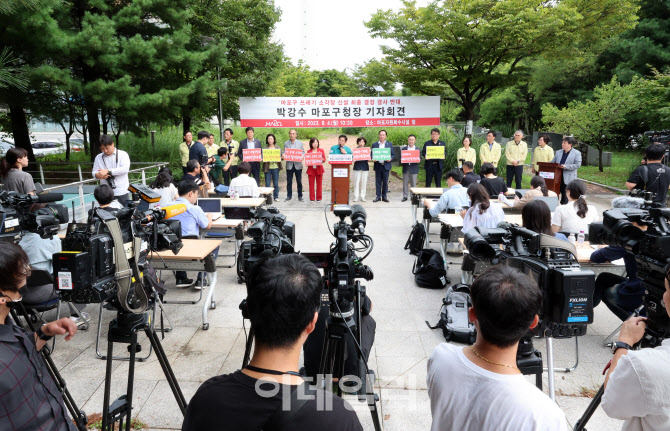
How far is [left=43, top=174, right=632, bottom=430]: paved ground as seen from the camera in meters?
3.27

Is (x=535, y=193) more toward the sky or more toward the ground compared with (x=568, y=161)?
more toward the ground

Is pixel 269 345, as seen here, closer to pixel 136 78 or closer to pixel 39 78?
pixel 39 78

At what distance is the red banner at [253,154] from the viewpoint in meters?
11.4

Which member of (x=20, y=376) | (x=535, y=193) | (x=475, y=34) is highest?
(x=475, y=34)

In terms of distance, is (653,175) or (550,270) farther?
(653,175)

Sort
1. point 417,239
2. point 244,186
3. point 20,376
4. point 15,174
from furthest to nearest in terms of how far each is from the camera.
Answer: point 244,186 < point 417,239 < point 15,174 < point 20,376

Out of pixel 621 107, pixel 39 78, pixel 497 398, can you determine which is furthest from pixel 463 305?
pixel 621 107

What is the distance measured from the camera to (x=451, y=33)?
44.3 feet

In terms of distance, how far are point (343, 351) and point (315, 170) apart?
9267 mm

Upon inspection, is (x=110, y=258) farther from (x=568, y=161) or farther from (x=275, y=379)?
(x=568, y=161)

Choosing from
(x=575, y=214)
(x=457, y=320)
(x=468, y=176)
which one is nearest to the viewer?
(x=457, y=320)

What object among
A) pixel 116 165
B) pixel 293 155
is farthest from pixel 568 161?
pixel 116 165

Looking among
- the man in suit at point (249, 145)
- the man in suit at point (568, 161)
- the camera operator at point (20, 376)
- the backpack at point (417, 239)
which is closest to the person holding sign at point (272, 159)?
the man in suit at point (249, 145)

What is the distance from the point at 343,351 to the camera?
2717 millimetres
